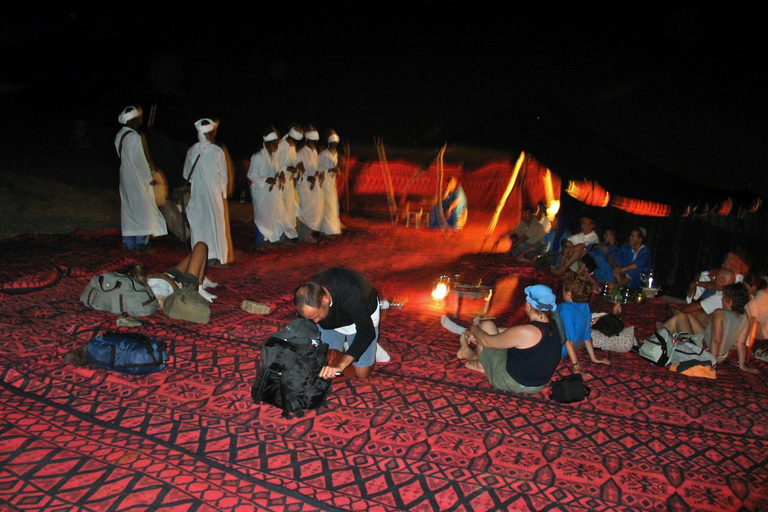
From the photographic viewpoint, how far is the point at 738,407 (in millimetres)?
4824

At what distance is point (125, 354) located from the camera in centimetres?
434

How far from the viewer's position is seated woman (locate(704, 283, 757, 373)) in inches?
215

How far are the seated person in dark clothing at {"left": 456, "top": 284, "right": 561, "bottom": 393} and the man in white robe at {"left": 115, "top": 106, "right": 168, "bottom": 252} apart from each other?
17.5 ft

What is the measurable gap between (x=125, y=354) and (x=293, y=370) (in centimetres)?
139

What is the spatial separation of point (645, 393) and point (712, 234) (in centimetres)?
509

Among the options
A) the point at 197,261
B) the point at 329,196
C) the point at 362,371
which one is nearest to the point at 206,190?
the point at 197,261

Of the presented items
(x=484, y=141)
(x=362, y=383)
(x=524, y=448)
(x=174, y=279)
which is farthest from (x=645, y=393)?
(x=484, y=141)

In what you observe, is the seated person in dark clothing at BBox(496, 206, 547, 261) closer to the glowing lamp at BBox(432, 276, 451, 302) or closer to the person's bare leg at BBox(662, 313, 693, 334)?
the glowing lamp at BBox(432, 276, 451, 302)

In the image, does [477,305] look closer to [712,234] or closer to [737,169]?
[712,234]

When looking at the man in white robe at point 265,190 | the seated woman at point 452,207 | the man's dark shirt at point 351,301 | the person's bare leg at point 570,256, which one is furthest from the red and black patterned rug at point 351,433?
the seated woman at point 452,207

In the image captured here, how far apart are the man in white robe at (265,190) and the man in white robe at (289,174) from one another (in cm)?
30

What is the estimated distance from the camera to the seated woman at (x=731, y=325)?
17.9 feet

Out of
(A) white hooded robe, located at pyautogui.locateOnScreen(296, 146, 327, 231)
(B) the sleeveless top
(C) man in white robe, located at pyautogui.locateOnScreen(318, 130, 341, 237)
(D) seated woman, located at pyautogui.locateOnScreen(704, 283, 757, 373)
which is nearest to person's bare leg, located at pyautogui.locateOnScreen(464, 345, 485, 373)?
(B) the sleeveless top

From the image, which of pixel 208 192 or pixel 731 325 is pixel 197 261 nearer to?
pixel 208 192
